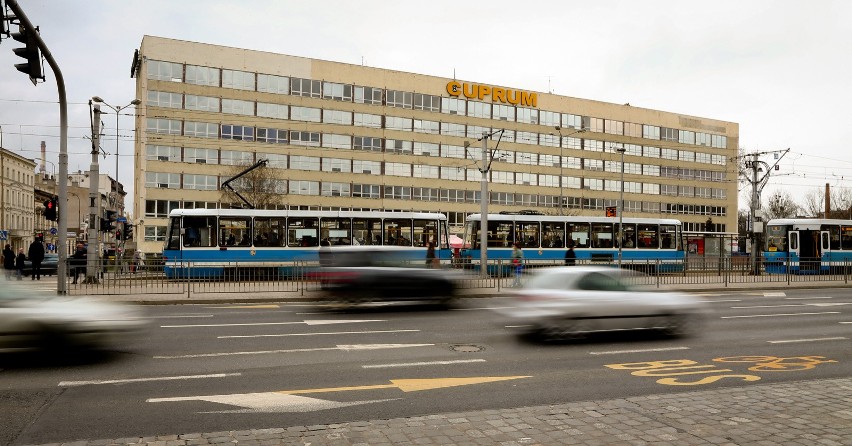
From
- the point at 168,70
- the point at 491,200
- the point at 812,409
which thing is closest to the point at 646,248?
the point at 812,409

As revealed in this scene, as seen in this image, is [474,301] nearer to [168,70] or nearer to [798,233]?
Result: [798,233]

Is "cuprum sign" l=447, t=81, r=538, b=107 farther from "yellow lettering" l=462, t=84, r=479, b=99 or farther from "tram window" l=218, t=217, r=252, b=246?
"tram window" l=218, t=217, r=252, b=246

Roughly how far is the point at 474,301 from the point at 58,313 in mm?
12982

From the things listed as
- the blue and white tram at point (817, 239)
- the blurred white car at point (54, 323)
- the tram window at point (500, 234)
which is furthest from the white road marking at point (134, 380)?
the blue and white tram at point (817, 239)


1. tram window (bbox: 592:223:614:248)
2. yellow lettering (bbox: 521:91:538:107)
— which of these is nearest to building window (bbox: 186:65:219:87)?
yellow lettering (bbox: 521:91:538:107)

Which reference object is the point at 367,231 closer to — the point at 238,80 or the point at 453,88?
the point at 238,80

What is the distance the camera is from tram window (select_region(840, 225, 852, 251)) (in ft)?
114

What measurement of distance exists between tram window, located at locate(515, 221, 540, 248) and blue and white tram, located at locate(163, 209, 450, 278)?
3788 mm

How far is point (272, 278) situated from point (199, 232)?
7.00 metres

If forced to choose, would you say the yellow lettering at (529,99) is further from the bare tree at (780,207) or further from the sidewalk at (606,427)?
the sidewalk at (606,427)

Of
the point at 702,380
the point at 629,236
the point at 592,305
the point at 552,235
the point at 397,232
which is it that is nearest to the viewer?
the point at 702,380

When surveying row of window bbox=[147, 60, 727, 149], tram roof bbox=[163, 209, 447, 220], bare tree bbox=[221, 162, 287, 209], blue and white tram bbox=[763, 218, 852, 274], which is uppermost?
row of window bbox=[147, 60, 727, 149]

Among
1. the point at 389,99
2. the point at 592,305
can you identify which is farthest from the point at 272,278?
the point at 389,99

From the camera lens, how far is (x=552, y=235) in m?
32.8
